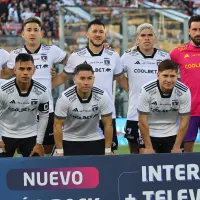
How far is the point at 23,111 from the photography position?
23.1 feet

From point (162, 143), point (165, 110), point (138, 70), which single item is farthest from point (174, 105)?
point (138, 70)

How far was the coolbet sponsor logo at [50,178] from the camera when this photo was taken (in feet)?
17.4

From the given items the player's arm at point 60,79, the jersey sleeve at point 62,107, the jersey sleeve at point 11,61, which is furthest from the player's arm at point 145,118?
the jersey sleeve at point 11,61

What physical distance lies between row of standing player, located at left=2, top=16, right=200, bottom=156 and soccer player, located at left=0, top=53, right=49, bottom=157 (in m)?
0.79

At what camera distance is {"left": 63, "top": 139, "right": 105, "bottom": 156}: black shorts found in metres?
7.16

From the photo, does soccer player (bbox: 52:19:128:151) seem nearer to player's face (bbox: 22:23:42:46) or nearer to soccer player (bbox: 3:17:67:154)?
soccer player (bbox: 3:17:67:154)

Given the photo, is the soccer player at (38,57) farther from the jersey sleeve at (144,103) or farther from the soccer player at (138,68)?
the jersey sleeve at (144,103)

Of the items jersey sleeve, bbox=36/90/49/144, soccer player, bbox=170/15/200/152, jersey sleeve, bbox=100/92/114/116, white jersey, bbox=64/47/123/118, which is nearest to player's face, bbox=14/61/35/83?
jersey sleeve, bbox=36/90/49/144

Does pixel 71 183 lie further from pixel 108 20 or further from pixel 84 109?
pixel 108 20

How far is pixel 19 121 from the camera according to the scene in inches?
280

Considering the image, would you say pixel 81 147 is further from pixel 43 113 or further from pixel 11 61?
pixel 11 61

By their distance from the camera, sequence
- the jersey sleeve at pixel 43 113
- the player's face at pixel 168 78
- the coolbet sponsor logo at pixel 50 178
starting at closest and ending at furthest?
the coolbet sponsor logo at pixel 50 178 < the player's face at pixel 168 78 < the jersey sleeve at pixel 43 113

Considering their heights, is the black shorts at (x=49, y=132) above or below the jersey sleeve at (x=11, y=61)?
below

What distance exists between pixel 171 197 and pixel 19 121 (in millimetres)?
2330
